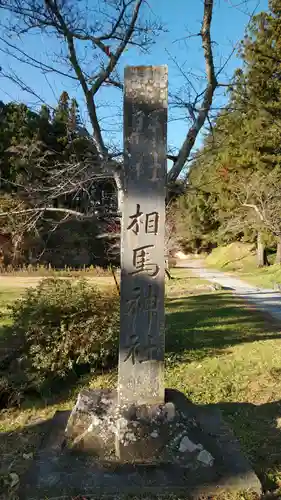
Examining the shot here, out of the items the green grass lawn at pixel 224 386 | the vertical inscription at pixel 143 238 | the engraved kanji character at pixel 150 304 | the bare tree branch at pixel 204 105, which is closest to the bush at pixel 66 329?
the green grass lawn at pixel 224 386

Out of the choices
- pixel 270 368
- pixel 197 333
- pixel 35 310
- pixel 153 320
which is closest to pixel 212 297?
pixel 197 333

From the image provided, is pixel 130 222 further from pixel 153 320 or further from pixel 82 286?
pixel 82 286

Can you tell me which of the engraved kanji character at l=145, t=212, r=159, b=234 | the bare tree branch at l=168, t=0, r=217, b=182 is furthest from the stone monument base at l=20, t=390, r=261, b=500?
the bare tree branch at l=168, t=0, r=217, b=182

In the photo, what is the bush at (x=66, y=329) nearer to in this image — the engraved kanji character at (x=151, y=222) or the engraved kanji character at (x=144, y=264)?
the engraved kanji character at (x=144, y=264)

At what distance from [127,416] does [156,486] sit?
56 cm

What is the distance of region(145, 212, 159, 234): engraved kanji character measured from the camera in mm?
3092

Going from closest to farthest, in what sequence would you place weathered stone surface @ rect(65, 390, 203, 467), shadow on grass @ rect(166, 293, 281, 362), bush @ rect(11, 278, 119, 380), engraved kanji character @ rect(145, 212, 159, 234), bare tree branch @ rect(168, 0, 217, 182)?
weathered stone surface @ rect(65, 390, 203, 467) → engraved kanji character @ rect(145, 212, 159, 234) → bush @ rect(11, 278, 119, 380) → bare tree branch @ rect(168, 0, 217, 182) → shadow on grass @ rect(166, 293, 281, 362)

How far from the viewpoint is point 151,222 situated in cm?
310

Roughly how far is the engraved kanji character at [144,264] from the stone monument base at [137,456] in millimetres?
1085

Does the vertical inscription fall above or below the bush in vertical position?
above

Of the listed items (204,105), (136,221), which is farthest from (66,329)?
(204,105)

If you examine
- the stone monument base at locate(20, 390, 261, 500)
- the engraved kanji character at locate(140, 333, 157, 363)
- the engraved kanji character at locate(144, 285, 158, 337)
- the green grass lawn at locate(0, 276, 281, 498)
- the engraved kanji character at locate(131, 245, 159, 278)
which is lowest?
the green grass lawn at locate(0, 276, 281, 498)

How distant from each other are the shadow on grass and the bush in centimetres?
138

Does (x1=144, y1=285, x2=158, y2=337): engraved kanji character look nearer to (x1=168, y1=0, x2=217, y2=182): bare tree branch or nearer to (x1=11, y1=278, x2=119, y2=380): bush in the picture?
(x1=11, y1=278, x2=119, y2=380): bush
